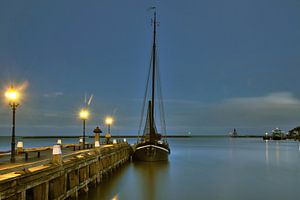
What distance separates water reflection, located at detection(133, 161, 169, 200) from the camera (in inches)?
849

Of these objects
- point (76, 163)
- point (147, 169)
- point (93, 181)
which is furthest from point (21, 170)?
point (147, 169)

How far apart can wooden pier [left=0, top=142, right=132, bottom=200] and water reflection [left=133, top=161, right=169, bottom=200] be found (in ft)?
12.3

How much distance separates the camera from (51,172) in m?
11.9

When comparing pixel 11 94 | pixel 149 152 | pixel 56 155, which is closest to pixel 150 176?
pixel 149 152

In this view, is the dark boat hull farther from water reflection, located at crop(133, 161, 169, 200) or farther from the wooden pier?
the wooden pier

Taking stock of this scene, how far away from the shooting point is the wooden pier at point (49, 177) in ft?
29.8

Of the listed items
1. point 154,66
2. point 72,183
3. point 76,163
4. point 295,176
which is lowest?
point 295,176

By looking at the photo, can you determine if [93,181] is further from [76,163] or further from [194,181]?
[194,181]

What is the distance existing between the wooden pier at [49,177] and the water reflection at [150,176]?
3748 millimetres

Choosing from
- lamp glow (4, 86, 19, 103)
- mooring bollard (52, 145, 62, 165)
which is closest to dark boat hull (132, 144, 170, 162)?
lamp glow (4, 86, 19, 103)

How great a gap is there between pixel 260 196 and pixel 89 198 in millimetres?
10956

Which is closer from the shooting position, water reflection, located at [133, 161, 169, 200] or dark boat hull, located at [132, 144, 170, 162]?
water reflection, located at [133, 161, 169, 200]

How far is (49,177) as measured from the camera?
1169 centimetres

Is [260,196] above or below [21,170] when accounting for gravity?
below
